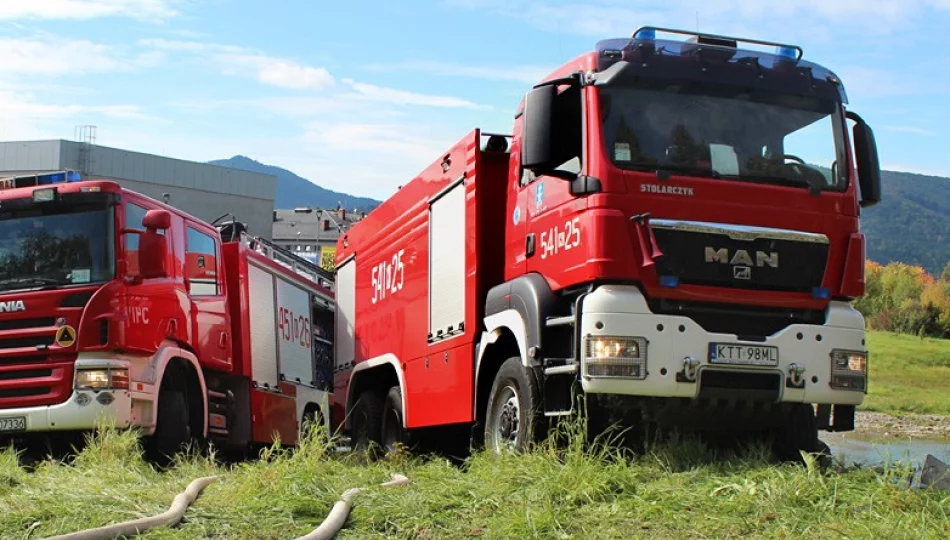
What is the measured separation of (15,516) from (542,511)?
9.61 feet

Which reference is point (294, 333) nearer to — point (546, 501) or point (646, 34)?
point (646, 34)

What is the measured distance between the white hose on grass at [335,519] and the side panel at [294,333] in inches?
381

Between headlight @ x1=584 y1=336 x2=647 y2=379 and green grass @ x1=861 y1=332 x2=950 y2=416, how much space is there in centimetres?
3275

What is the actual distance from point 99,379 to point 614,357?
572 cm

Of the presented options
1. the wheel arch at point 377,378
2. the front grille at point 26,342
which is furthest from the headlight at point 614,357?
the front grille at point 26,342

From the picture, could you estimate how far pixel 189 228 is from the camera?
46.0ft

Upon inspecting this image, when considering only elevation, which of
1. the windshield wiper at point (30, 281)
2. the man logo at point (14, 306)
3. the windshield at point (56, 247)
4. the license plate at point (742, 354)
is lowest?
the license plate at point (742, 354)

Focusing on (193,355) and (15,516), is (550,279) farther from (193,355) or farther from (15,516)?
(193,355)

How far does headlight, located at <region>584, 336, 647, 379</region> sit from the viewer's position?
7.69m

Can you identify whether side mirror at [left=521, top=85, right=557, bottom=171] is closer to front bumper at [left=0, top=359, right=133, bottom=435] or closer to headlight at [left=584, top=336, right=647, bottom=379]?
headlight at [left=584, top=336, right=647, bottom=379]

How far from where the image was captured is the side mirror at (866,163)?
879 cm

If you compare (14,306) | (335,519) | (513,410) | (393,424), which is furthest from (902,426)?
(335,519)

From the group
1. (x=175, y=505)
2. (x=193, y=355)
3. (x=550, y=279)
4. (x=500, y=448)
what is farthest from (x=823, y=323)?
(x=193, y=355)

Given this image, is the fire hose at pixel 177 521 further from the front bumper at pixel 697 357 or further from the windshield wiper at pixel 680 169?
the windshield wiper at pixel 680 169
